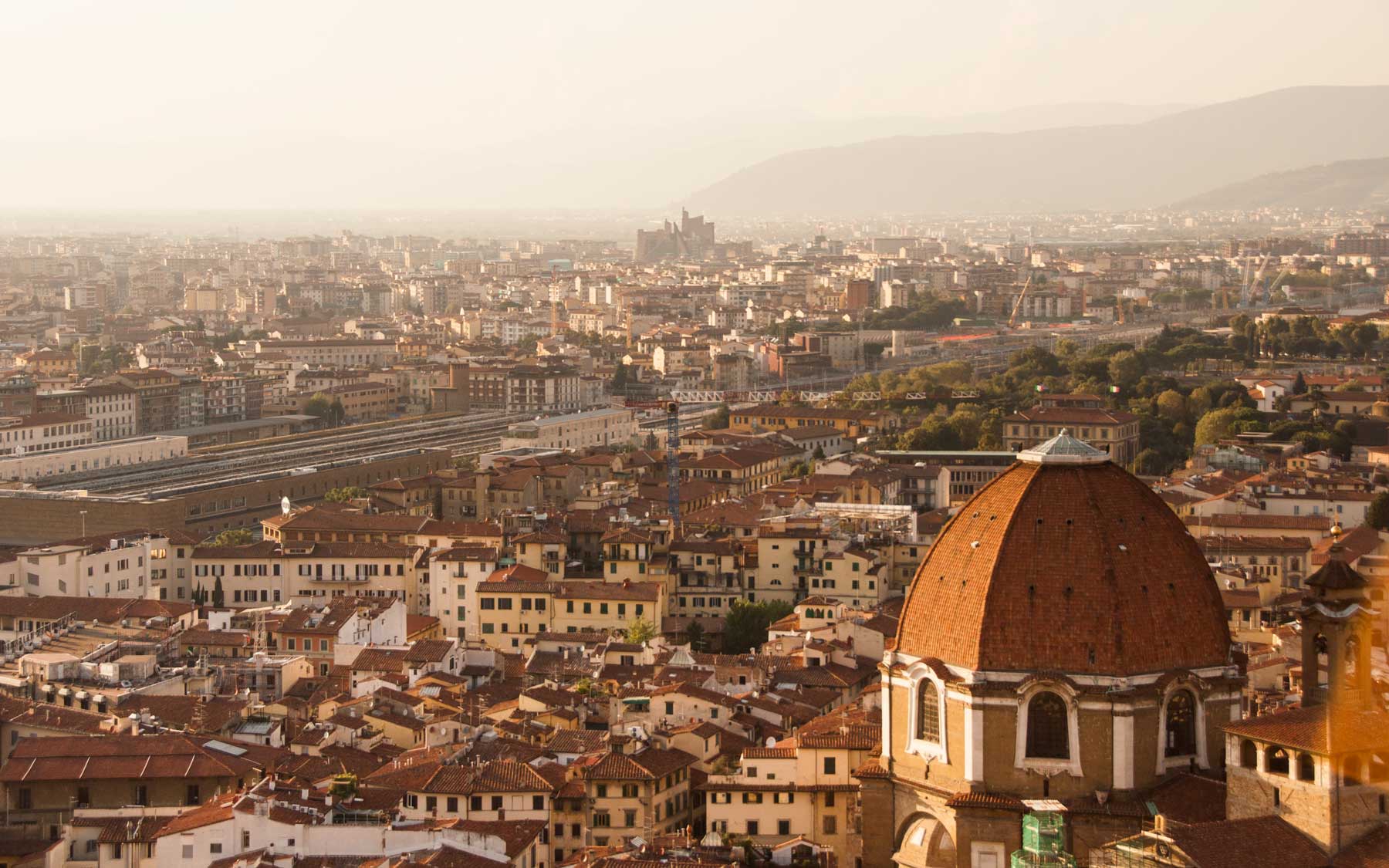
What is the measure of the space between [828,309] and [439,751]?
7548 cm

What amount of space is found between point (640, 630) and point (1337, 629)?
1129 cm

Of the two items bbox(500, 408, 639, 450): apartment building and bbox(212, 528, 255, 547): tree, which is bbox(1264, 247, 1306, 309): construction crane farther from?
bbox(212, 528, 255, 547): tree

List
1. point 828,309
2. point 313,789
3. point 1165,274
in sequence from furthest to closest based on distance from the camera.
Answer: point 1165,274
point 828,309
point 313,789

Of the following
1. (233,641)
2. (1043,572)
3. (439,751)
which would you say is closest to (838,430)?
(233,641)

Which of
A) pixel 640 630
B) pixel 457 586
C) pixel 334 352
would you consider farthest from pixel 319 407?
pixel 640 630

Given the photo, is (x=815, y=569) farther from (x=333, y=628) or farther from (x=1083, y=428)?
(x=1083, y=428)

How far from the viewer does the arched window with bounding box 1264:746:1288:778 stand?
510 inches

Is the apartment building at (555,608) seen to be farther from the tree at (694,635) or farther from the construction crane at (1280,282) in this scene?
the construction crane at (1280,282)

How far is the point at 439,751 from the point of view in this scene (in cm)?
1794

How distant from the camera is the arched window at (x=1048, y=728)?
14.2 metres

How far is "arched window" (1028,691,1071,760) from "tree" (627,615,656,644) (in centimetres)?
965

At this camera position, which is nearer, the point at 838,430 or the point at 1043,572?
the point at 1043,572

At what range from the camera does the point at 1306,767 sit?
12.8 m

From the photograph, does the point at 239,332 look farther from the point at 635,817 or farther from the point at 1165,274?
the point at 635,817
